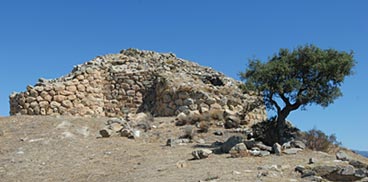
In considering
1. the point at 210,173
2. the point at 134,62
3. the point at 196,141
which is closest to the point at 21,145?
the point at 196,141

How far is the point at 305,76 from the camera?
1560 cm

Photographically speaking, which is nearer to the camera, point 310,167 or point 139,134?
point 310,167

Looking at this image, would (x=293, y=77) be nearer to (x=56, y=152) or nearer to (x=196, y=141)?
(x=196, y=141)

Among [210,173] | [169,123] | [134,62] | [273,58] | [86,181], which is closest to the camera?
[210,173]

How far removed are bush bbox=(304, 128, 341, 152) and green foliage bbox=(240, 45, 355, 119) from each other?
5.90ft

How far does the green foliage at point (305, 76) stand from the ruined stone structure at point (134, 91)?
19.7 ft

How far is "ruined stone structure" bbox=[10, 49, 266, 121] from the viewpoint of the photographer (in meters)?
22.7

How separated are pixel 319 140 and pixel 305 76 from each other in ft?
9.29

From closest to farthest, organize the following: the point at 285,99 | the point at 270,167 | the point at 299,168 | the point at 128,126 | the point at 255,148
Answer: the point at 299,168, the point at 270,167, the point at 255,148, the point at 285,99, the point at 128,126

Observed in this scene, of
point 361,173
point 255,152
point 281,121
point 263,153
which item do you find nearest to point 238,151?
point 255,152

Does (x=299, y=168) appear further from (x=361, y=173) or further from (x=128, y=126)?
(x=128, y=126)

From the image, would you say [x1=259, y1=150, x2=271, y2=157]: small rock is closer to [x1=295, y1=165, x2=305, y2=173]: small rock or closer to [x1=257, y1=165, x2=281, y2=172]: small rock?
[x1=257, y1=165, x2=281, y2=172]: small rock

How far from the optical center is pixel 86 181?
1136 cm

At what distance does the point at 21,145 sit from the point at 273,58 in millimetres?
9257
